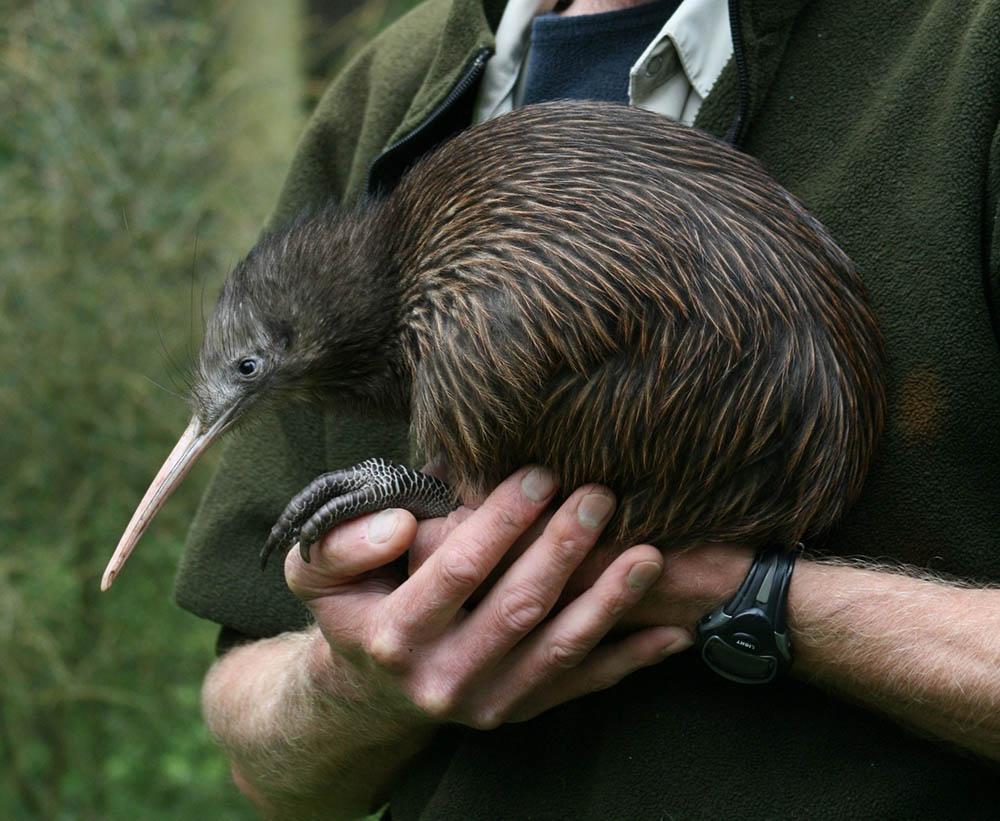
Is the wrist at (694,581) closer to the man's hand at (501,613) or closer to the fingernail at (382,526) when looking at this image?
the man's hand at (501,613)

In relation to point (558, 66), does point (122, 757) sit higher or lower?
lower

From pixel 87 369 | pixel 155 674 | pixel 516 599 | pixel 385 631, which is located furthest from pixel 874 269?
pixel 155 674

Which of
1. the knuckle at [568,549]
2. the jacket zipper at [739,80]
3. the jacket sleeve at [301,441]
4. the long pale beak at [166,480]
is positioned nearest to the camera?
the knuckle at [568,549]

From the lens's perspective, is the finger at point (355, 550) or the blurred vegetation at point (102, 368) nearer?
the finger at point (355, 550)

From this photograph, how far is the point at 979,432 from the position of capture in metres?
1.51

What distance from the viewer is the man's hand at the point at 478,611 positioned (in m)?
1.50

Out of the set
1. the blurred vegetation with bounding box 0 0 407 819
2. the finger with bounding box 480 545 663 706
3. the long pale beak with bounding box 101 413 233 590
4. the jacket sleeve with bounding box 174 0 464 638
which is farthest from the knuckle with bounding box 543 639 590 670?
the blurred vegetation with bounding box 0 0 407 819

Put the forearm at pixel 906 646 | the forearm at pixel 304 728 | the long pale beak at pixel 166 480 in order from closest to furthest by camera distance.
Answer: the forearm at pixel 906 646 < the forearm at pixel 304 728 < the long pale beak at pixel 166 480

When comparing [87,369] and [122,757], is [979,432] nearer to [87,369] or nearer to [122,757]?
[87,369]

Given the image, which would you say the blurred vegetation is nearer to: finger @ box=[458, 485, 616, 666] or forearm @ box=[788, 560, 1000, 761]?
finger @ box=[458, 485, 616, 666]

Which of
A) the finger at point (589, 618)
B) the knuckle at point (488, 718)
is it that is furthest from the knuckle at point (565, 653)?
the knuckle at point (488, 718)

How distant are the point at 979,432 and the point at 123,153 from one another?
10.8 ft

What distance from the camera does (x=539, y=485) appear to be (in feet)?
5.08

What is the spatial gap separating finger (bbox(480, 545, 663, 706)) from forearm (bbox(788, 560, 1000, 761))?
19cm
